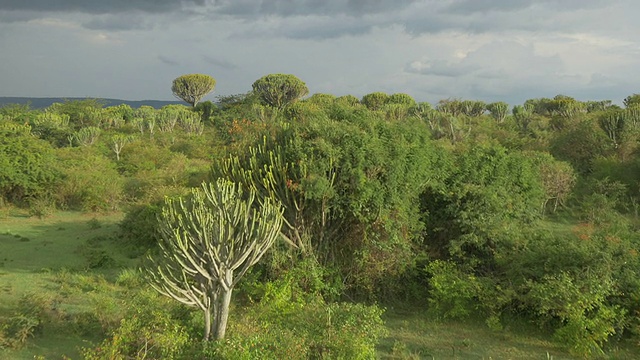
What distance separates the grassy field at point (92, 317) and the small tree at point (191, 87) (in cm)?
5826

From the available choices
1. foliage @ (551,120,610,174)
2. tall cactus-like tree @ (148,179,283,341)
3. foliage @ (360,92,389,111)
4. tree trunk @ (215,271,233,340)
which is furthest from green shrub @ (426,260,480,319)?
foliage @ (360,92,389,111)

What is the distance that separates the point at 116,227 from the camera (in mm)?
16516

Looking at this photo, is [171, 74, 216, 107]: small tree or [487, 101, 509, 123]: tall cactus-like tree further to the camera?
[171, 74, 216, 107]: small tree

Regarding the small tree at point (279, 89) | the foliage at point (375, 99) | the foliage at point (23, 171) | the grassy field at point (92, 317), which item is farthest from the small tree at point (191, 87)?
the grassy field at point (92, 317)

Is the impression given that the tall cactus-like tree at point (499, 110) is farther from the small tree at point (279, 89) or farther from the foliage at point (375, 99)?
the small tree at point (279, 89)

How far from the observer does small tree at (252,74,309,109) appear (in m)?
54.0

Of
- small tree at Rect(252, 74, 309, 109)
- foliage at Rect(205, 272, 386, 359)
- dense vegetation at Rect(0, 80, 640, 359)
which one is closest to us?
foliage at Rect(205, 272, 386, 359)

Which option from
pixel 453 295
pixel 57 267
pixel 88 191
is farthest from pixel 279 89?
pixel 453 295

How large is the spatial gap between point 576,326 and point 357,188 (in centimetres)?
465

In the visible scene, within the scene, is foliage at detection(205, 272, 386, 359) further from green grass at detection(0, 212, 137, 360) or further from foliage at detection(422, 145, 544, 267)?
foliage at detection(422, 145, 544, 267)

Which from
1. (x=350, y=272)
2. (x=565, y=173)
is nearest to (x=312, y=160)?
(x=350, y=272)

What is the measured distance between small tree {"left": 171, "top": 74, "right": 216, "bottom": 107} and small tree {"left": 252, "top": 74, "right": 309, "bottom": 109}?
17.3 m

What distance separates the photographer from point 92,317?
8742 mm

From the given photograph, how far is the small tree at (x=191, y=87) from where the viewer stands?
69.9 meters
